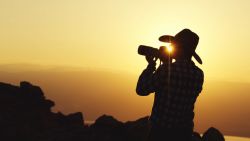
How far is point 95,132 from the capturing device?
1083 inches

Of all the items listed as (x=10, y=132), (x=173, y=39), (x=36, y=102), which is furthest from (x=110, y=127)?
(x=173, y=39)

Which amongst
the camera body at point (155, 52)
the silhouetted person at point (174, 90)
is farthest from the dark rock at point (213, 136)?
the camera body at point (155, 52)

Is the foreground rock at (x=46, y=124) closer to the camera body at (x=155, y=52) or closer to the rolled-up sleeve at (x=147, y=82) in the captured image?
the camera body at (x=155, y=52)

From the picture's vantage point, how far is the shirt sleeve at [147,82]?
598 centimetres

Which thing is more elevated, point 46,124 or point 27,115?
point 27,115

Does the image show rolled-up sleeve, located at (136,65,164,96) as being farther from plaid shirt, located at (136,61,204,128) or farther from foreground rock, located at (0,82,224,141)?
foreground rock, located at (0,82,224,141)

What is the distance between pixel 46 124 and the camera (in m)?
33.5

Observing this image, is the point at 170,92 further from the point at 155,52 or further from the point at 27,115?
the point at 27,115

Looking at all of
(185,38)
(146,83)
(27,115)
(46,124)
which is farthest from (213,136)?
(146,83)

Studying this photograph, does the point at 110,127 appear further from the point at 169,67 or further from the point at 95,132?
the point at 169,67

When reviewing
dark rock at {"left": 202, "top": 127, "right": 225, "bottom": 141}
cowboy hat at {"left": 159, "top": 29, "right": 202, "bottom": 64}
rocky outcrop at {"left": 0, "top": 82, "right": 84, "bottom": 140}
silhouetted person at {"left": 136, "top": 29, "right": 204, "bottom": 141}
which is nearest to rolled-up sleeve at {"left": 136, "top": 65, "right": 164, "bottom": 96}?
silhouetted person at {"left": 136, "top": 29, "right": 204, "bottom": 141}

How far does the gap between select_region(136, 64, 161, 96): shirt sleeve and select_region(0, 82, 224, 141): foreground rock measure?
14542mm

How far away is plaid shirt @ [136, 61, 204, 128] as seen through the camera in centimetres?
599

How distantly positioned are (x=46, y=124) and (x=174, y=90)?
28.6m
